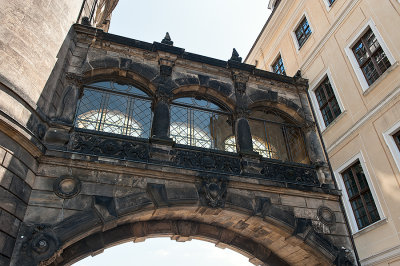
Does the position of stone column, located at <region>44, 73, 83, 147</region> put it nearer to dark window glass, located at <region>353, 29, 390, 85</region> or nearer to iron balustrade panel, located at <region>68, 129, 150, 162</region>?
iron balustrade panel, located at <region>68, 129, 150, 162</region>

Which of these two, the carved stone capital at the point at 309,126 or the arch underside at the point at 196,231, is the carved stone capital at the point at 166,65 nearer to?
the arch underside at the point at 196,231

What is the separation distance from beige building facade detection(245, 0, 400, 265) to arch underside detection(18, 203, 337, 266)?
1.49 meters

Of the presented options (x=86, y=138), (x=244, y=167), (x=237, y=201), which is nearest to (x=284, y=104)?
(x=244, y=167)

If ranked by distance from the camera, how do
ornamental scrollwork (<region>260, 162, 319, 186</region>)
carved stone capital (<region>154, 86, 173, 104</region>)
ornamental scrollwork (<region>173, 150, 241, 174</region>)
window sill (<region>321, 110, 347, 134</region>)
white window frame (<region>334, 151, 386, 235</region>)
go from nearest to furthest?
ornamental scrollwork (<region>173, 150, 241, 174</region>), white window frame (<region>334, 151, 386, 235</region>), ornamental scrollwork (<region>260, 162, 319, 186</region>), carved stone capital (<region>154, 86, 173, 104</region>), window sill (<region>321, 110, 347, 134</region>)

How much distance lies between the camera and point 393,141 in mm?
7883

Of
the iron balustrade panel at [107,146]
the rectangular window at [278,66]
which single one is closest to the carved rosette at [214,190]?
the iron balustrade panel at [107,146]

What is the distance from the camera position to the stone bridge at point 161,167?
593 centimetres

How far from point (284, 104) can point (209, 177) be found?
4184mm

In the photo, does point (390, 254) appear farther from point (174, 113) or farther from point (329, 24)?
point (329, 24)

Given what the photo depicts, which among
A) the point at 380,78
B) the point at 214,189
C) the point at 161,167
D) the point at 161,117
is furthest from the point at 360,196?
the point at 161,117

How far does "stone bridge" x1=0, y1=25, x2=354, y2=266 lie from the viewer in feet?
19.5

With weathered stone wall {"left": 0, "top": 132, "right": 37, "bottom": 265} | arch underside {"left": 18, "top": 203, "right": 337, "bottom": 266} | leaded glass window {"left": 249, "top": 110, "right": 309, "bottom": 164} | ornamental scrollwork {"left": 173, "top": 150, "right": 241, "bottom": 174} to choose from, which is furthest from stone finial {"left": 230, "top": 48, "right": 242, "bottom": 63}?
weathered stone wall {"left": 0, "top": 132, "right": 37, "bottom": 265}

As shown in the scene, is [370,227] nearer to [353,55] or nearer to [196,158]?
[196,158]

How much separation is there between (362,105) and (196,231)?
5.78 meters
